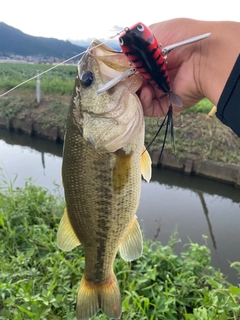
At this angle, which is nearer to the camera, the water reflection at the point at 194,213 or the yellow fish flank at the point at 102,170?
the yellow fish flank at the point at 102,170

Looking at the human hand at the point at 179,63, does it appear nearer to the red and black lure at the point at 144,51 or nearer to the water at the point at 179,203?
the red and black lure at the point at 144,51

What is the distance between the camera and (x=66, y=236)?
1566mm

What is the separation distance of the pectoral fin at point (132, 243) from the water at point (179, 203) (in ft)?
11.1

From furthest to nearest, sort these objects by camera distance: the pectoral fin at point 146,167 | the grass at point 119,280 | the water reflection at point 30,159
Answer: the water reflection at point 30,159 → the grass at point 119,280 → the pectoral fin at point 146,167

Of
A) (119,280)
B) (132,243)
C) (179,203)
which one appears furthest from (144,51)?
(179,203)

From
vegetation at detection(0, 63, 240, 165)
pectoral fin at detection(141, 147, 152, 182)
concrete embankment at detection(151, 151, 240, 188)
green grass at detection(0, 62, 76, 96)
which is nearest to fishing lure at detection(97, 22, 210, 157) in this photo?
pectoral fin at detection(141, 147, 152, 182)

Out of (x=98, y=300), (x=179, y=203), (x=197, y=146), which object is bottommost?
(x=179, y=203)

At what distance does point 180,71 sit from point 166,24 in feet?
0.65

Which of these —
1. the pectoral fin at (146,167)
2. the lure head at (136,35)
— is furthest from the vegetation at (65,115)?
the lure head at (136,35)

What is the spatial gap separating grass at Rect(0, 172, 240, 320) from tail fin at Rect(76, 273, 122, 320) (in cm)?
68

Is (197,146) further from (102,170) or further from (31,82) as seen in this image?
(102,170)

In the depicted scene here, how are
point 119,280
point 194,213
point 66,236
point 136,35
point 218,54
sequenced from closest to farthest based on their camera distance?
point 136,35, point 218,54, point 66,236, point 119,280, point 194,213

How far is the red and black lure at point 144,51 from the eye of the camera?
39.2 inches

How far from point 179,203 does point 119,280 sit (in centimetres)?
497
